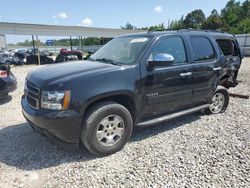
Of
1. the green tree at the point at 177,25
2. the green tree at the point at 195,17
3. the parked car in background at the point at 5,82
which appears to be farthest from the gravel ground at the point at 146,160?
the green tree at the point at 195,17

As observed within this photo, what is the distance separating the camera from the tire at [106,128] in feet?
11.1

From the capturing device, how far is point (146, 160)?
3486 mm

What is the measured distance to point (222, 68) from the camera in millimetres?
5367

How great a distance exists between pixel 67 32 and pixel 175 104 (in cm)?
2797

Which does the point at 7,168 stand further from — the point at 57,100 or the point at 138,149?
the point at 138,149

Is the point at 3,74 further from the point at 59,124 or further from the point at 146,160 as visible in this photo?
the point at 146,160

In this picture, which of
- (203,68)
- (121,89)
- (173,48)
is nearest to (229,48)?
(203,68)

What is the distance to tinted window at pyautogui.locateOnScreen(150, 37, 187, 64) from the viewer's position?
4133 mm

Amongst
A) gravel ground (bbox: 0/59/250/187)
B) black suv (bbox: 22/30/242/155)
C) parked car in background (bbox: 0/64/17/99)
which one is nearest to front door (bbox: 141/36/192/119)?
black suv (bbox: 22/30/242/155)

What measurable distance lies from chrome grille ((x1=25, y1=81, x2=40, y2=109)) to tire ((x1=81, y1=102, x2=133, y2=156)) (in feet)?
2.50

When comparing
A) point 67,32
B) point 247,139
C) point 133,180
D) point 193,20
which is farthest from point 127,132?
point 193,20

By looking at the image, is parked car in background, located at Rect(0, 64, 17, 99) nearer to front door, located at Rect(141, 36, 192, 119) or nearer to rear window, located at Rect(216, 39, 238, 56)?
front door, located at Rect(141, 36, 192, 119)

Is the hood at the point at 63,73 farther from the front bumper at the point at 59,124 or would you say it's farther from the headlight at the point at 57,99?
the front bumper at the point at 59,124

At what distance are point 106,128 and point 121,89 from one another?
0.66 meters
